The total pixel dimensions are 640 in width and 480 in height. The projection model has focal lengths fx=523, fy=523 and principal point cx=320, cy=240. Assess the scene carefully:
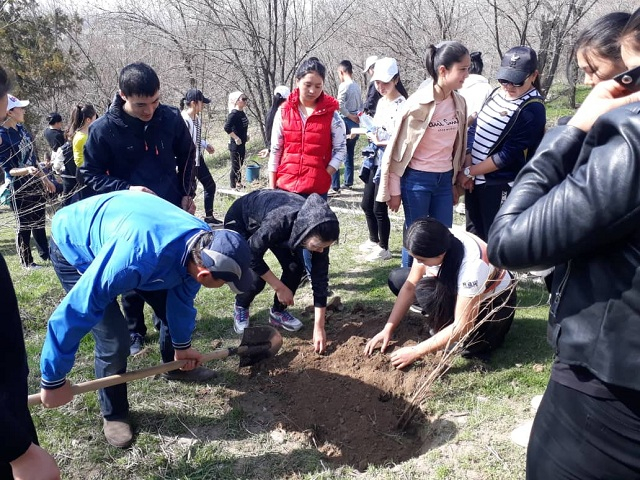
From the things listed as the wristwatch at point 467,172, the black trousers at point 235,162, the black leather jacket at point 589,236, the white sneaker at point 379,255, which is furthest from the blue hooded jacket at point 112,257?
the black trousers at point 235,162

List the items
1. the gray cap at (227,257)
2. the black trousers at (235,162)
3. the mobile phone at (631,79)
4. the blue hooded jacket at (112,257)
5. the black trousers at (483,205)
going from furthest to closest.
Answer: the black trousers at (235,162) → the black trousers at (483,205) → the gray cap at (227,257) → the blue hooded jacket at (112,257) → the mobile phone at (631,79)

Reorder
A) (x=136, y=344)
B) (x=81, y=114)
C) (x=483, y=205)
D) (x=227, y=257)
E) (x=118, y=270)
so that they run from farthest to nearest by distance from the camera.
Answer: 1. (x=81, y=114)
2. (x=483, y=205)
3. (x=136, y=344)
4. (x=227, y=257)
5. (x=118, y=270)

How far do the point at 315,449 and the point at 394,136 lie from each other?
2.44 meters

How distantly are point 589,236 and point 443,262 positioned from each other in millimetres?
2165

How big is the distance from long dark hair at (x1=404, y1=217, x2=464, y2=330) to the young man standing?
5730 millimetres

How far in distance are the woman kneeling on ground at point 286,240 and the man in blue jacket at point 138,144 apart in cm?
61

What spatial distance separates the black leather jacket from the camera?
3.71 feet

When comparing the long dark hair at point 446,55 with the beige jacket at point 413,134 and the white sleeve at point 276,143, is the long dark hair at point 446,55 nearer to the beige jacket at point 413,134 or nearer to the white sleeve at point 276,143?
the beige jacket at point 413,134

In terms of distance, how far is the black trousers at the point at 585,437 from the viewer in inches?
49.9

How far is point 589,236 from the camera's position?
1.17 metres

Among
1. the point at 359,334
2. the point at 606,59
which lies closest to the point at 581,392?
the point at 606,59

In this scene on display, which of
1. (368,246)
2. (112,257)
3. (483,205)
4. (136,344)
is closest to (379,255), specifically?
(368,246)

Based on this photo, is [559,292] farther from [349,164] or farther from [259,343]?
[349,164]

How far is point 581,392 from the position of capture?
133 cm
